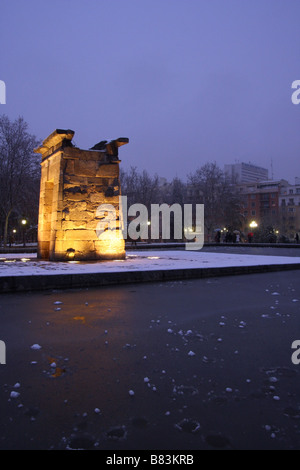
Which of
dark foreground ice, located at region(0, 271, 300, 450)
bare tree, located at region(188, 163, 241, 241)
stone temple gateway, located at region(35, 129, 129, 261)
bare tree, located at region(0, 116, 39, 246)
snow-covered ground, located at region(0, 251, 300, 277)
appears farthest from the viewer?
bare tree, located at region(188, 163, 241, 241)

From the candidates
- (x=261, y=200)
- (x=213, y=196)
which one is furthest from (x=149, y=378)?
(x=261, y=200)

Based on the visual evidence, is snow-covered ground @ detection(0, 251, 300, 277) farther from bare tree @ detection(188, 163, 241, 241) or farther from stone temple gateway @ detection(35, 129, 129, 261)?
bare tree @ detection(188, 163, 241, 241)

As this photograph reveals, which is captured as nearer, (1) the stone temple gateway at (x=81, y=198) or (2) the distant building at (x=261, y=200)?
(1) the stone temple gateway at (x=81, y=198)

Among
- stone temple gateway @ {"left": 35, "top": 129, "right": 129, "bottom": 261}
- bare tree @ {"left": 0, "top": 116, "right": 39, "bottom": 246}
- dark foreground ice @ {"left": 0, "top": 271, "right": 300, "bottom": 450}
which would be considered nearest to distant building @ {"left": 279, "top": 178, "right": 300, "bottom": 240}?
bare tree @ {"left": 0, "top": 116, "right": 39, "bottom": 246}

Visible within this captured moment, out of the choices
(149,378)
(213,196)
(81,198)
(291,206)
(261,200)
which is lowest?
(149,378)

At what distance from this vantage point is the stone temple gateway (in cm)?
1124

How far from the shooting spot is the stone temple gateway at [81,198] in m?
11.2

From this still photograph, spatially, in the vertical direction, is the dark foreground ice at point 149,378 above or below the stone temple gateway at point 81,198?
below

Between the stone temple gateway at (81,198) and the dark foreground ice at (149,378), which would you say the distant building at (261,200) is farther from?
the dark foreground ice at (149,378)

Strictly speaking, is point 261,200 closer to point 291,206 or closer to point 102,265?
point 291,206

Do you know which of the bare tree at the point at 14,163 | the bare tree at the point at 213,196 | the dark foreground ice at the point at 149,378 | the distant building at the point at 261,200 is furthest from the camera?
the distant building at the point at 261,200

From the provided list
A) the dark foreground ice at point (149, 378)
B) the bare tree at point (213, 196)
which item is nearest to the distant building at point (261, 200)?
the bare tree at point (213, 196)

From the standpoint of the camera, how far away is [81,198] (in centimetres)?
1152
